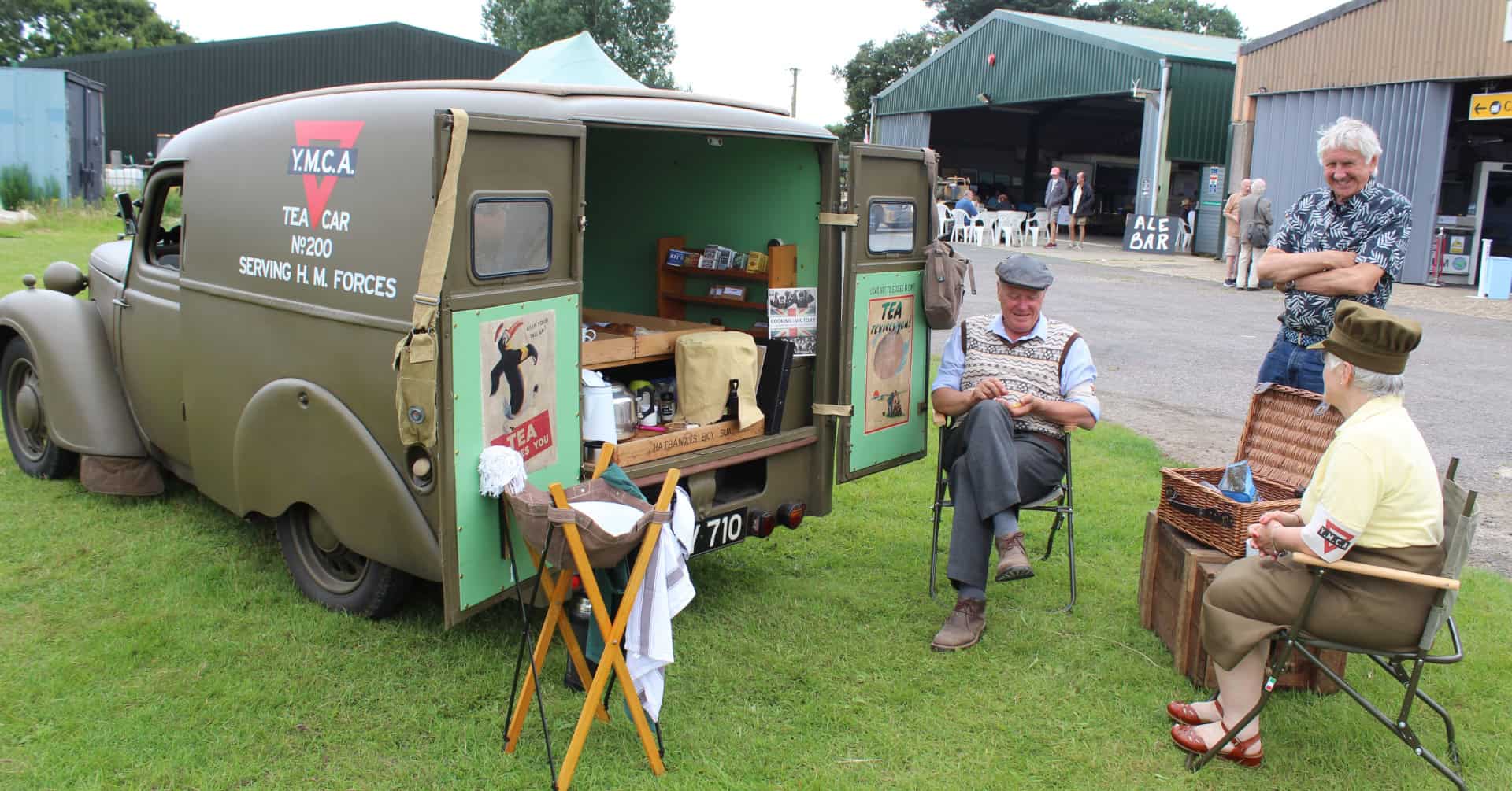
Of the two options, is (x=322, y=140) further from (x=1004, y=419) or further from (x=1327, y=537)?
(x=1327, y=537)

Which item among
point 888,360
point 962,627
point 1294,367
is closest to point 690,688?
point 962,627

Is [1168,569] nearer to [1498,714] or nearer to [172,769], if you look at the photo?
[1498,714]

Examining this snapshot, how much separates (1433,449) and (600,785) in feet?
20.8

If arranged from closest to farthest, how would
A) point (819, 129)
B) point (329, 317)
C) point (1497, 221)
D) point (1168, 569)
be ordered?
point (329, 317) < point (1168, 569) < point (819, 129) < point (1497, 221)

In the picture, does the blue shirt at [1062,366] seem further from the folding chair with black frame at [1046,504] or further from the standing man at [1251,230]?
the standing man at [1251,230]

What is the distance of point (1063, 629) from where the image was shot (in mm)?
4359

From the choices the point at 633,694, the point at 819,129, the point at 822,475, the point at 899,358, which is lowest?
the point at 633,694

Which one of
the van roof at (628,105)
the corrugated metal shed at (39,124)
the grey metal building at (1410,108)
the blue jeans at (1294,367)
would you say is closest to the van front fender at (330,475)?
the van roof at (628,105)

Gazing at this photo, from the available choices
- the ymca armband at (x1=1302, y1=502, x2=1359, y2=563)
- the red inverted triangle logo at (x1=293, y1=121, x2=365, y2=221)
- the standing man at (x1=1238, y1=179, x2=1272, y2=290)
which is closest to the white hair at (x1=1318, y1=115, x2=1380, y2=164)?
the ymca armband at (x1=1302, y1=502, x2=1359, y2=563)

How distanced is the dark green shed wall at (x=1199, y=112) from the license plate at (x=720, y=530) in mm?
22059

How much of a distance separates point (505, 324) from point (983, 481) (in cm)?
197

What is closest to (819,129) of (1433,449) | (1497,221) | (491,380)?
(491,380)

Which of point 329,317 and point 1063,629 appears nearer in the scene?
point 329,317

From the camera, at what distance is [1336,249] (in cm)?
430
